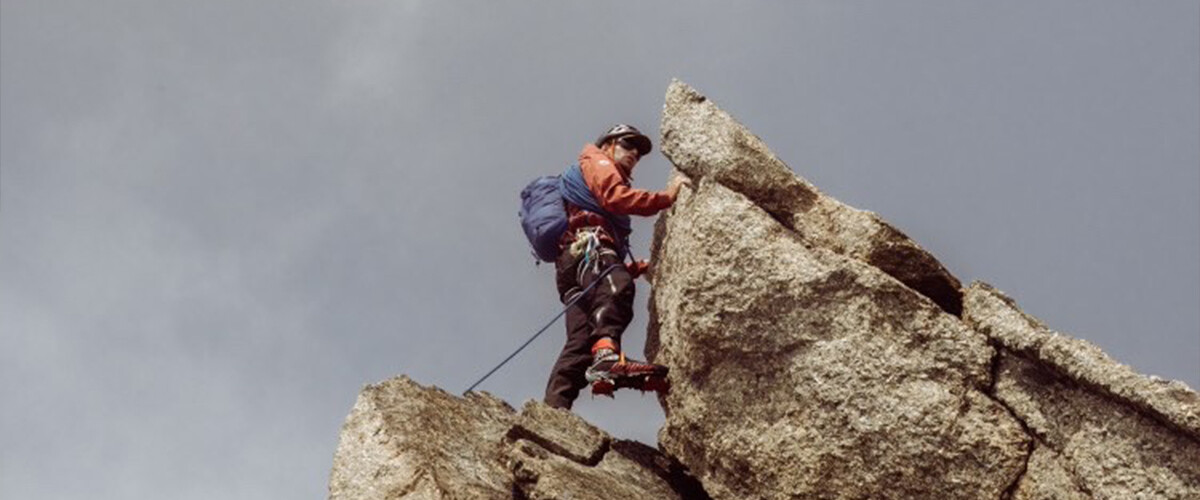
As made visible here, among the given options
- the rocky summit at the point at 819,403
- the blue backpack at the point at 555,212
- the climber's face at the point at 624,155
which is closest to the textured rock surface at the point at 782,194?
the rocky summit at the point at 819,403

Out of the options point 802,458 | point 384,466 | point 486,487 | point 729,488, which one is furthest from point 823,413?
point 384,466

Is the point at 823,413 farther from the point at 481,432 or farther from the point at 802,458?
the point at 481,432

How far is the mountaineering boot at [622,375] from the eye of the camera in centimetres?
1461

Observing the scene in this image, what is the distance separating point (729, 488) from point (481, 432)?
2738 mm

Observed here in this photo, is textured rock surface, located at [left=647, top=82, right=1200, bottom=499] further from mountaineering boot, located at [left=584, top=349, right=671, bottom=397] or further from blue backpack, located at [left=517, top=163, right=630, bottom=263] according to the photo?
blue backpack, located at [left=517, top=163, right=630, bottom=263]

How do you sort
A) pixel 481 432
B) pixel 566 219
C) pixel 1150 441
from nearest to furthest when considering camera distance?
pixel 1150 441 → pixel 481 432 → pixel 566 219

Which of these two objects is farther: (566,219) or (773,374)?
(566,219)

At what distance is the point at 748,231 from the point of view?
13.7 meters

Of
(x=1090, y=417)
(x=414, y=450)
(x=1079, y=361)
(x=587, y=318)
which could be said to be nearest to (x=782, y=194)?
(x=587, y=318)

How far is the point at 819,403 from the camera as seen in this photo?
13.1 meters

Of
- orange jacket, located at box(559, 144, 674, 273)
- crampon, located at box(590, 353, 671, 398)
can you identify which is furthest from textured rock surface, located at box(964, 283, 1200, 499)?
orange jacket, located at box(559, 144, 674, 273)

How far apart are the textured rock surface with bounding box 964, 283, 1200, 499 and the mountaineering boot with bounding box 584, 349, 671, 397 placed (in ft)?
11.8

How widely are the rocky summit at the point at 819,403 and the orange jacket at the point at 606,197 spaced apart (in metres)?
0.95

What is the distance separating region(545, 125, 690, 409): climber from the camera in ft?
48.9
